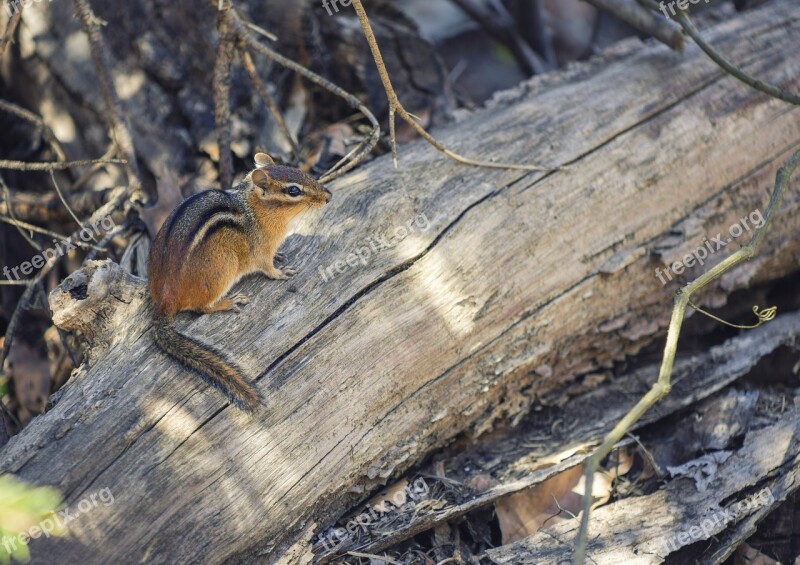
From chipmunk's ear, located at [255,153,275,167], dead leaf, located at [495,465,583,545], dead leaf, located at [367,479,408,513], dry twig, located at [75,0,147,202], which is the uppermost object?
dry twig, located at [75,0,147,202]

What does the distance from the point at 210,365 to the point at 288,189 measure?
993mm

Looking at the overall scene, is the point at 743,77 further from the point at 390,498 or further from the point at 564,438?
the point at 390,498

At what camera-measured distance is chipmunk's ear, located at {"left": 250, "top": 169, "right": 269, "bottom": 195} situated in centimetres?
361

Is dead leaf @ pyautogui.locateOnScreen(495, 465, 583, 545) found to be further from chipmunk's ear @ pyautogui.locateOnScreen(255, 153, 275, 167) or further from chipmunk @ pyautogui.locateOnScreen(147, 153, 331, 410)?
chipmunk's ear @ pyautogui.locateOnScreen(255, 153, 275, 167)

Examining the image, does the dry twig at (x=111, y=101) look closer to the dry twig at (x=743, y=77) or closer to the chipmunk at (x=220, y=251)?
the chipmunk at (x=220, y=251)

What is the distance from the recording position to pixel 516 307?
3590mm

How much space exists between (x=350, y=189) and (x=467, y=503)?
1613 millimetres

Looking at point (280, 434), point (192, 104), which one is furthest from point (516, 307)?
point (192, 104)

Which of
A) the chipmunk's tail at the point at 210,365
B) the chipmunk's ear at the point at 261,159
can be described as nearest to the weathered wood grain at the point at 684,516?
the chipmunk's tail at the point at 210,365

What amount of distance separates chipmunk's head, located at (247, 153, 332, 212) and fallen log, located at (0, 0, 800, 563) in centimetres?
14

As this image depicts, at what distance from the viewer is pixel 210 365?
9.82 feet

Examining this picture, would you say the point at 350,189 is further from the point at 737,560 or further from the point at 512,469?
the point at 737,560

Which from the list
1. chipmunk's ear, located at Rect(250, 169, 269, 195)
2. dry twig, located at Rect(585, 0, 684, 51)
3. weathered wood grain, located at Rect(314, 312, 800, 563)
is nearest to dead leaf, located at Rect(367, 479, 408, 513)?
weathered wood grain, located at Rect(314, 312, 800, 563)

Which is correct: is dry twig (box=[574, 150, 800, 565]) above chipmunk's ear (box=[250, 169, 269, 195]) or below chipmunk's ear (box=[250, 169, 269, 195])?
below
